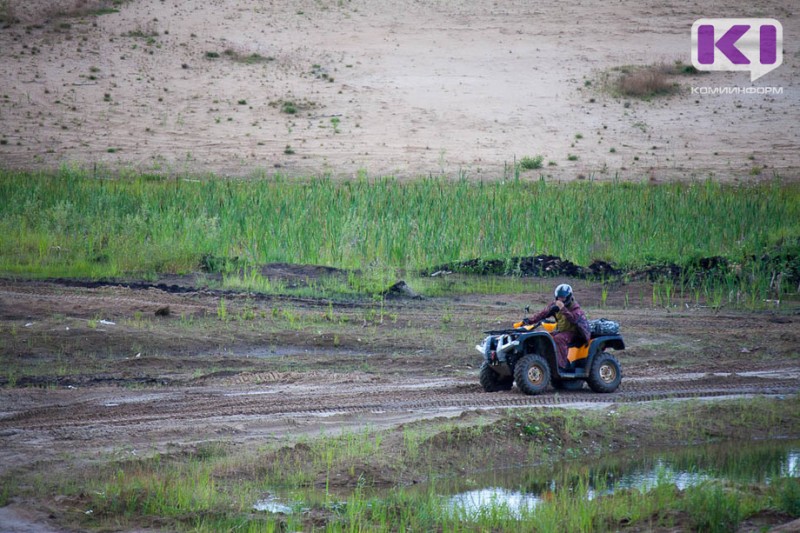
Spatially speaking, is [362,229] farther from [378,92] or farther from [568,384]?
[378,92]

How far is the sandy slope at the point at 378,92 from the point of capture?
32.2 metres

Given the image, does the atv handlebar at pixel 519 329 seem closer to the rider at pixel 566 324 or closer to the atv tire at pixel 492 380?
the rider at pixel 566 324

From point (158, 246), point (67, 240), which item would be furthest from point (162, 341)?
point (67, 240)

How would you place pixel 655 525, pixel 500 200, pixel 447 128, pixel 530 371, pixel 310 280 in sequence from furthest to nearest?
pixel 447 128 < pixel 500 200 < pixel 310 280 < pixel 530 371 < pixel 655 525

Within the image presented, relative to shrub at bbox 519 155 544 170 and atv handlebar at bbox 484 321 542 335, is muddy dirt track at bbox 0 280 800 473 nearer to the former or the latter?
atv handlebar at bbox 484 321 542 335

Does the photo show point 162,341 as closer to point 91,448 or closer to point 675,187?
point 91,448

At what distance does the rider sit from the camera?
34.0ft

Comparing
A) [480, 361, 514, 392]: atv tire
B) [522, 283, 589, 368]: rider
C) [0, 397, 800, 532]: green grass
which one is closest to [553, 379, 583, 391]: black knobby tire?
[522, 283, 589, 368]: rider

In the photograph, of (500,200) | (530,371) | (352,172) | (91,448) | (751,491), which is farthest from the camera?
(352,172)

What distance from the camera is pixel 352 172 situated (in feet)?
101

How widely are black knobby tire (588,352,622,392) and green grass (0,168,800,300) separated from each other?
6.93m

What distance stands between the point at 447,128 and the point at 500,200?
14.1 metres

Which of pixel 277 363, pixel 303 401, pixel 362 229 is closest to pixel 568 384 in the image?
pixel 303 401

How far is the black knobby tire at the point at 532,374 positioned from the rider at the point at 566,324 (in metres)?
0.23
